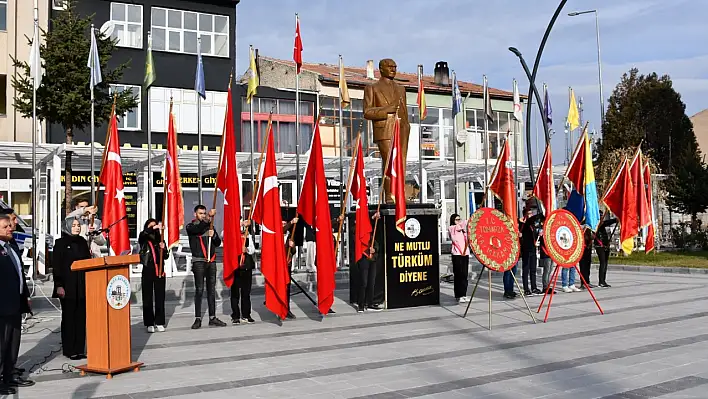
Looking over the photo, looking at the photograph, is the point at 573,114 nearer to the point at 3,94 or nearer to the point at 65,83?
the point at 65,83

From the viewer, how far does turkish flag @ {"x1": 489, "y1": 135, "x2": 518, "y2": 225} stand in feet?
43.0

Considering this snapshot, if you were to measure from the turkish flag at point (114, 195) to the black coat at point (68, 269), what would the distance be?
2243 millimetres

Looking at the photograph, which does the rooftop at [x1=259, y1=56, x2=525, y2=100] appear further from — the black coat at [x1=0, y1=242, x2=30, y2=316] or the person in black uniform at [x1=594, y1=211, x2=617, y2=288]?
the black coat at [x1=0, y1=242, x2=30, y2=316]

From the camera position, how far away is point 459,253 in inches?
563

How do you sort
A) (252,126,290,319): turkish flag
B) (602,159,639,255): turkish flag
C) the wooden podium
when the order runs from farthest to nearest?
(602,159,639,255): turkish flag, (252,126,290,319): turkish flag, the wooden podium

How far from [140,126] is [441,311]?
22.7 meters

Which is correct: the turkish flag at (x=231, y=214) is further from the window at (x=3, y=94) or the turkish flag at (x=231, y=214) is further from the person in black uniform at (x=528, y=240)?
the window at (x=3, y=94)

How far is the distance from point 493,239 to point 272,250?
12.2 feet

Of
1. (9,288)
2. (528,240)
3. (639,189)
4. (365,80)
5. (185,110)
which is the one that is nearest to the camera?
(9,288)

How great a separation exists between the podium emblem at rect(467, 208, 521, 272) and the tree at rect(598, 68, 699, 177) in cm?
3152

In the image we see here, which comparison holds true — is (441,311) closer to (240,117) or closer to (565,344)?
(565,344)

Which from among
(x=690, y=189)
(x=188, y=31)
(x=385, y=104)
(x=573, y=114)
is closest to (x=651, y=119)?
(x=690, y=189)

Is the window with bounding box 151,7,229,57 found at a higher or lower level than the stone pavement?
higher

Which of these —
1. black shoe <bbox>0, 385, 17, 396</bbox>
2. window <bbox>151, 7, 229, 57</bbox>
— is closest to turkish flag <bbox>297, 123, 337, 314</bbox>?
black shoe <bbox>0, 385, 17, 396</bbox>
